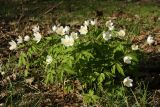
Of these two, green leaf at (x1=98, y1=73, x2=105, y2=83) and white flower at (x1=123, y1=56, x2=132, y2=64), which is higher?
white flower at (x1=123, y1=56, x2=132, y2=64)

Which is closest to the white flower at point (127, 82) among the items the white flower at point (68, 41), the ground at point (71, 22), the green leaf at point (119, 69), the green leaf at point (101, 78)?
the green leaf at point (119, 69)

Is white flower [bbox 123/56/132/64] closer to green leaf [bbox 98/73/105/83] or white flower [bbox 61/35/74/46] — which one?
green leaf [bbox 98/73/105/83]

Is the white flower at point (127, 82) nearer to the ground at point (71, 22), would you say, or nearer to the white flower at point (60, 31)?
the ground at point (71, 22)

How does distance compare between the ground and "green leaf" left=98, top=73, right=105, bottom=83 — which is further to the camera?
the ground

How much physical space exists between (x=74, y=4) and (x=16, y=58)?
3452mm

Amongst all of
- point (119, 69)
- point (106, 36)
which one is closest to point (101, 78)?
point (119, 69)

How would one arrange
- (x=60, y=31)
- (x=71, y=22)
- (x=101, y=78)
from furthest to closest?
(x=71, y=22)
(x=60, y=31)
(x=101, y=78)

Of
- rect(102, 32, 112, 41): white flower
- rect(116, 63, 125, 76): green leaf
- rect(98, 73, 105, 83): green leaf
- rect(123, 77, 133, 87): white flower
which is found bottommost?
rect(123, 77, 133, 87): white flower

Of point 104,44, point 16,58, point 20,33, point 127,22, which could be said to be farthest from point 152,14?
point 104,44

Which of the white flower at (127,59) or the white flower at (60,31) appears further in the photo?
the white flower at (60,31)

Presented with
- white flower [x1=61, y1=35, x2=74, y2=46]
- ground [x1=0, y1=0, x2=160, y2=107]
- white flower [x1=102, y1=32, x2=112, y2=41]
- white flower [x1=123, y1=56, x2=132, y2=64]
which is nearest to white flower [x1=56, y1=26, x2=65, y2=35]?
white flower [x1=61, y1=35, x2=74, y2=46]

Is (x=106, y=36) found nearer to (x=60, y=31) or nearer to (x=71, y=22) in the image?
(x=60, y=31)

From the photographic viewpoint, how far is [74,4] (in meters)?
10.0

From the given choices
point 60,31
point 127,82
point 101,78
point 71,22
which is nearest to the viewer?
point 101,78
